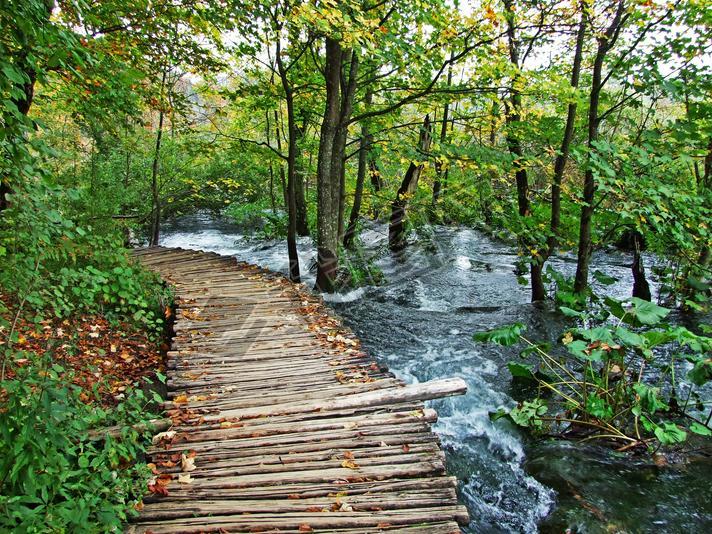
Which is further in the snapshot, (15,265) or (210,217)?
(210,217)

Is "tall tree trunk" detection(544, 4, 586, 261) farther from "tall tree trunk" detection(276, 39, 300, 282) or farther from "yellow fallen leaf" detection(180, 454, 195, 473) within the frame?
"yellow fallen leaf" detection(180, 454, 195, 473)

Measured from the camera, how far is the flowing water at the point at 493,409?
376 centimetres

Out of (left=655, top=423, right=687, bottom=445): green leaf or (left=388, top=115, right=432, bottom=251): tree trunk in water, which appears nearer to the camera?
(left=655, top=423, right=687, bottom=445): green leaf

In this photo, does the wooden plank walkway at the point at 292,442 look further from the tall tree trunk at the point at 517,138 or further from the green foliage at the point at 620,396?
the tall tree trunk at the point at 517,138

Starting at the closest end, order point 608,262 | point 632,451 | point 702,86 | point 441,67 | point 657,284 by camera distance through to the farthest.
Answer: point 632,451, point 702,86, point 441,67, point 657,284, point 608,262

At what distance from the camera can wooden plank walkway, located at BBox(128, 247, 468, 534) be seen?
108 inches

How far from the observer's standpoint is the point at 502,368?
639cm

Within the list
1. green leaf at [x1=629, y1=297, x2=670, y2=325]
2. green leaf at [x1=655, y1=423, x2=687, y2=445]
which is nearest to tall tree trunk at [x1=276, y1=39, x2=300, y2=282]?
green leaf at [x1=629, y1=297, x2=670, y2=325]

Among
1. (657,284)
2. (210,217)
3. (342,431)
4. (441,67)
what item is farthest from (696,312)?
(210,217)

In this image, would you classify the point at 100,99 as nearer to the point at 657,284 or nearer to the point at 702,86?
the point at 702,86

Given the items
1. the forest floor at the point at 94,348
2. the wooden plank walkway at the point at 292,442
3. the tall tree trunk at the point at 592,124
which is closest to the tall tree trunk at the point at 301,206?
the forest floor at the point at 94,348

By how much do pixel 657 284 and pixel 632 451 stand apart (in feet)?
24.4

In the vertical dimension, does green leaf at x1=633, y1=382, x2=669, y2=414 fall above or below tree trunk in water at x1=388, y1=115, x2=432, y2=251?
→ below

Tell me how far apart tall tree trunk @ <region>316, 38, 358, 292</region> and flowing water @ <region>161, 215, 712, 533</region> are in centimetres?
149
